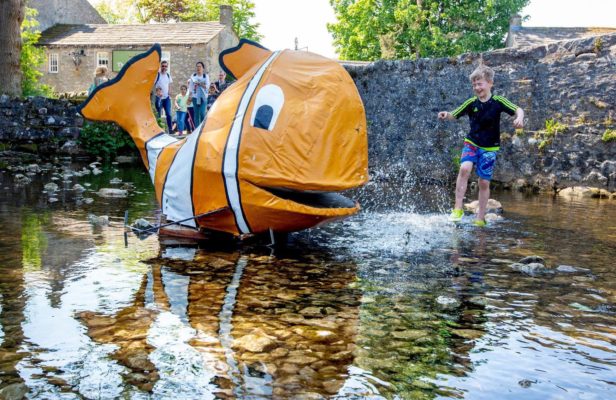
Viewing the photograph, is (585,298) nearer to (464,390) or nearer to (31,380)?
(464,390)

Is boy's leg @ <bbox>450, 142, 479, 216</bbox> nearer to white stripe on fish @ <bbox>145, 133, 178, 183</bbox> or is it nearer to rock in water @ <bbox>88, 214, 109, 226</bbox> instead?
white stripe on fish @ <bbox>145, 133, 178, 183</bbox>

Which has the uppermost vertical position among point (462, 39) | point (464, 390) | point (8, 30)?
point (462, 39)

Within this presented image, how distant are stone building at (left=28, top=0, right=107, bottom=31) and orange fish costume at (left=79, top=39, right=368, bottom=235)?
116ft

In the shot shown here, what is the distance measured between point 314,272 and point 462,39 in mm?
33264

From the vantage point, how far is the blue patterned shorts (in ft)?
22.5

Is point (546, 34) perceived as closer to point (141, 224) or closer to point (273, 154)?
point (141, 224)

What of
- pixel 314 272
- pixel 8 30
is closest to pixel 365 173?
pixel 314 272

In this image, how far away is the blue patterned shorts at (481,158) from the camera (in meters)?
6.87

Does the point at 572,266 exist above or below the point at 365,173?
below

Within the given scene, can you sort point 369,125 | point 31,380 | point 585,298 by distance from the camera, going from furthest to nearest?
point 369,125
point 585,298
point 31,380

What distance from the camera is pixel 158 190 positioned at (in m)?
5.91

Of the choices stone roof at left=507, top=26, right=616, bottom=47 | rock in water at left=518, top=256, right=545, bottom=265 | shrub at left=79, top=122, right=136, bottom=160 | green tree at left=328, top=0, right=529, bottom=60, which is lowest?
rock in water at left=518, top=256, right=545, bottom=265

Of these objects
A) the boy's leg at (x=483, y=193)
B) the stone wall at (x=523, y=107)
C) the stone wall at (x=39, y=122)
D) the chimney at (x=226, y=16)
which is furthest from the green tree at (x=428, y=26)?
the boy's leg at (x=483, y=193)

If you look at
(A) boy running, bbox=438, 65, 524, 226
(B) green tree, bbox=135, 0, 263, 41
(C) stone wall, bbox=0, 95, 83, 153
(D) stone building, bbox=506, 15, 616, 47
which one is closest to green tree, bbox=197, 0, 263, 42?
(B) green tree, bbox=135, 0, 263, 41
